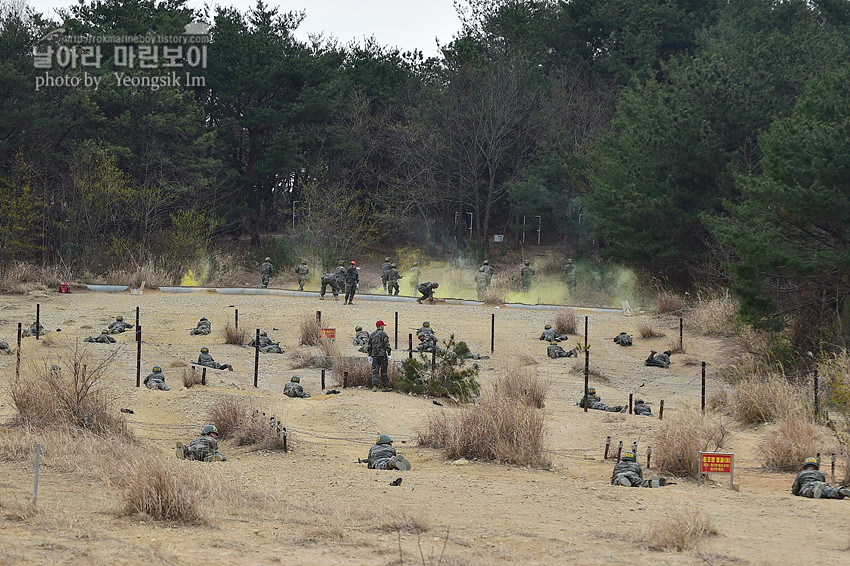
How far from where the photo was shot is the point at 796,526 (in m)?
10.3

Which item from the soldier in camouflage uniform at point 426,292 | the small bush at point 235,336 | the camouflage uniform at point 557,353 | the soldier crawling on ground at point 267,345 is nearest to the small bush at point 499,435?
the soldier crawling on ground at point 267,345

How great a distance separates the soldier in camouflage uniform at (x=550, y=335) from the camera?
28547 millimetres

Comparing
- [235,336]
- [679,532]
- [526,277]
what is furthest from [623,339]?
[679,532]

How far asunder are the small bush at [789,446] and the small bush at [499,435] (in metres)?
3.10

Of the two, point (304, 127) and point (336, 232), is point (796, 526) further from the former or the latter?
point (304, 127)

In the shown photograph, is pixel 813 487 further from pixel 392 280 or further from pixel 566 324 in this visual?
pixel 392 280

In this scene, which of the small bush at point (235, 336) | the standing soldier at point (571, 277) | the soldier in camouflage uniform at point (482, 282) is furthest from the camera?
the standing soldier at point (571, 277)

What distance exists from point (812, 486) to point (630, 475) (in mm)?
2055

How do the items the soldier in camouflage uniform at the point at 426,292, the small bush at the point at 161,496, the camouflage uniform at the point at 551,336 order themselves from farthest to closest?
1. the soldier in camouflage uniform at the point at 426,292
2. the camouflage uniform at the point at 551,336
3. the small bush at the point at 161,496

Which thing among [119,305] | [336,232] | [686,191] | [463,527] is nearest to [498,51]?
[336,232]

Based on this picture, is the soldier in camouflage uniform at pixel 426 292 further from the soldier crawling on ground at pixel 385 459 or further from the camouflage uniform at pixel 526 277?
the soldier crawling on ground at pixel 385 459

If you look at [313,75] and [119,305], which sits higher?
[313,75]

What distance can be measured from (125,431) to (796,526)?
8.55 meters

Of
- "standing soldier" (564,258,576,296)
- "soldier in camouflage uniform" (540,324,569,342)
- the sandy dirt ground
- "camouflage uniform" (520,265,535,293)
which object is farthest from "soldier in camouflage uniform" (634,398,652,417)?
"standing soldier" (564,258,576,296)
